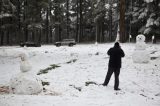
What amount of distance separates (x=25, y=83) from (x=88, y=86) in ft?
10.4

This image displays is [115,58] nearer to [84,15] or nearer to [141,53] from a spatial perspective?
[141,53]

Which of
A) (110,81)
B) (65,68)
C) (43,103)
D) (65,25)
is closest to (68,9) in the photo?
(65,25)

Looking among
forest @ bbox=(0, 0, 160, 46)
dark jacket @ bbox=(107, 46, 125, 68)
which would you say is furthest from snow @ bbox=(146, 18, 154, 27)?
dark jacket @ bbox=(107, 46, 125, 68)

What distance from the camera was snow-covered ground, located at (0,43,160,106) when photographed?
37.4ft

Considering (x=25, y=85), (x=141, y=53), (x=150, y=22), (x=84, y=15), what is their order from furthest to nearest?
(x=84, y=15) < (x=150, y=22) < (x=141, y=53) < (x=25, y=85)

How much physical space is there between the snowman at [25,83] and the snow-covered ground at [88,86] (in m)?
0.49

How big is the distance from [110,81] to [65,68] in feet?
15.2

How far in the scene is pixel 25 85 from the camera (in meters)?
12.6

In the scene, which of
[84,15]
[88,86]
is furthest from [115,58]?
[84,15]

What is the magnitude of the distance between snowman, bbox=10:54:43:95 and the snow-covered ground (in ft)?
1.61

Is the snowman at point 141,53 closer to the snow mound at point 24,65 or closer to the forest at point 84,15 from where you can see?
the snow mound at point 24,65

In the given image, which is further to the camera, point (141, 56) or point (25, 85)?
point (141, 56)

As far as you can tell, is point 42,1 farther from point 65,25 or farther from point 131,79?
point 131,79

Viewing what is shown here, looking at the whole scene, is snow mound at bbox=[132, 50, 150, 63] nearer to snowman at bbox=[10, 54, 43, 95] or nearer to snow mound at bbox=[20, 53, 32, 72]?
snowman at bbox=[10, 54, 43, 95]
